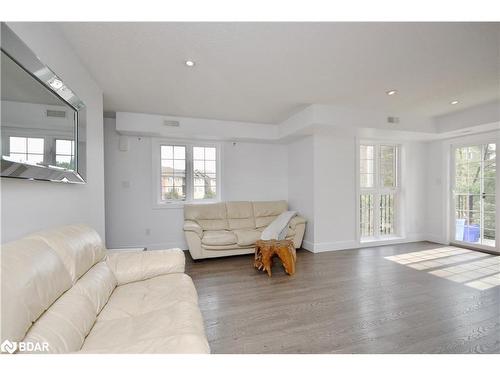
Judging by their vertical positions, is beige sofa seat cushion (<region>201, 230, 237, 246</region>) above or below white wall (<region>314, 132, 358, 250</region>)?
below

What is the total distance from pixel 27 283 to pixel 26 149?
786 millimetres

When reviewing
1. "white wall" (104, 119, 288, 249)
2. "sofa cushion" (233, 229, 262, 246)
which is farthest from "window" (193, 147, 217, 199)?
"sofa cushion" (233, 229, 262, 246)

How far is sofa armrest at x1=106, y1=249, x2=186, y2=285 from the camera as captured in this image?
1.72 metres

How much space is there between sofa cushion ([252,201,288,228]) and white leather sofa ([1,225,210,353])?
2659 mm

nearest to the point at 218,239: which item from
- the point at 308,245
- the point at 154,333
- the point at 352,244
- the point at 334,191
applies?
the point at 308,245

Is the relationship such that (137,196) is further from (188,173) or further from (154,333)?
(154,333)

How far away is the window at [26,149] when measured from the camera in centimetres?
112

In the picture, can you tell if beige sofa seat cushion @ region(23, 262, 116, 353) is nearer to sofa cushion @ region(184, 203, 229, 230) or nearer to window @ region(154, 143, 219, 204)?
sofa cushion @ region(184, 203, 229, 230)

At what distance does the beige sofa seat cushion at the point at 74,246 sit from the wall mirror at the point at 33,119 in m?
0.35

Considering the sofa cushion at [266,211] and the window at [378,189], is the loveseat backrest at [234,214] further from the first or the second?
the window at [378,189]

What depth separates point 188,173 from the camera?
14.1 ft

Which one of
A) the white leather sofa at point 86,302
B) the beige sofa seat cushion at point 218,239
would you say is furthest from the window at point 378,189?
the white leather sofa at point 86,302
